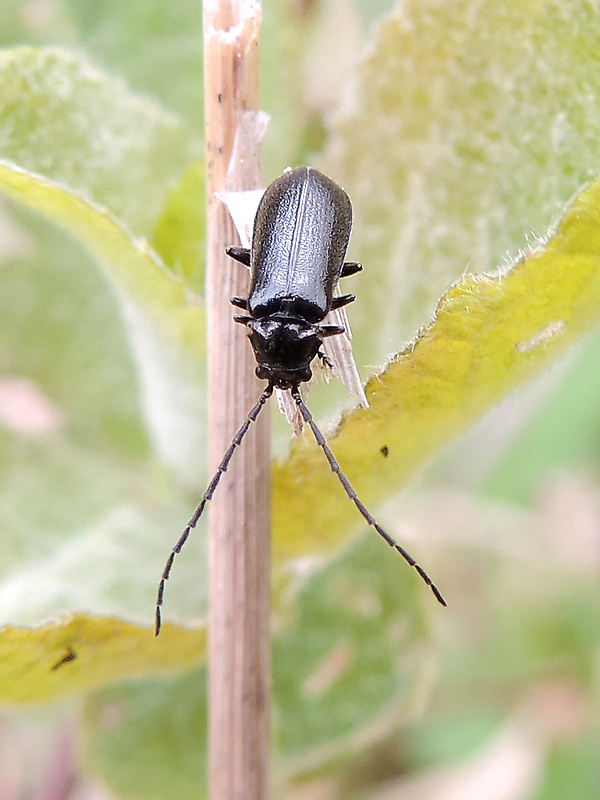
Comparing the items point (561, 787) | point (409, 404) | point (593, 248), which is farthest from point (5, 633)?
point (561, 787)

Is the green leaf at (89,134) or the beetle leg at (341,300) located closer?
the green leaf at (89,134)

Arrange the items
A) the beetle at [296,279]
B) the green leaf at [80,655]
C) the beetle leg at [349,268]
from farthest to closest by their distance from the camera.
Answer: the beetle leg at [349,268]
the beetle at [296,279]
the green leaf at [80,655]

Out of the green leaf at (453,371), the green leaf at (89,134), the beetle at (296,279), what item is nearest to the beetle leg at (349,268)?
the beetle at (296,279)

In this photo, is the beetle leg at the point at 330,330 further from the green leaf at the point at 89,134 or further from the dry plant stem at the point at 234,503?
the green leaf at the point at 89,134

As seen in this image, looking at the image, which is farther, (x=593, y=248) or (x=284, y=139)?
(x=284, y=139)

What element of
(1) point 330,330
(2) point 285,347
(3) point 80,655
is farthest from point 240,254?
(3) point 80,655

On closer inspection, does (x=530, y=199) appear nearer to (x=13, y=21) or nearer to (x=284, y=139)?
(x=284, y=139)

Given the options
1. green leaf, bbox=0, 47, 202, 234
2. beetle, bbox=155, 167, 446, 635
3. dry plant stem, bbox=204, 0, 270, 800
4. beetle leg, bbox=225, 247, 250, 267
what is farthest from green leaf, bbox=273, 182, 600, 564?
green leaf, bbox=0, 47, 202, 234

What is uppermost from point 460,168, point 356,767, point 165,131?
point 165,131
